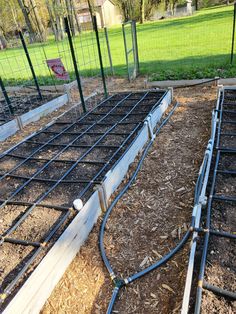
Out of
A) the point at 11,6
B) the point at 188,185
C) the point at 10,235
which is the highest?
the point at 11,6

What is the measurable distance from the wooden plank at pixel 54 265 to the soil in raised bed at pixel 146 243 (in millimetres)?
73

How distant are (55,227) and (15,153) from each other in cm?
215

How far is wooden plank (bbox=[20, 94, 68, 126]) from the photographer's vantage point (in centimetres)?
582

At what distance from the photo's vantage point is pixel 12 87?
836cm

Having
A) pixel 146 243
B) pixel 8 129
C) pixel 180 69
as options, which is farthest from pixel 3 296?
pixel 180 69

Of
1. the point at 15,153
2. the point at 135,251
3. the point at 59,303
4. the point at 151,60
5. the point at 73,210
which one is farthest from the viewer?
the point at 151,60

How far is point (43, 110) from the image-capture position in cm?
626

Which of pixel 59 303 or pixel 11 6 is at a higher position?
pixel 11 6

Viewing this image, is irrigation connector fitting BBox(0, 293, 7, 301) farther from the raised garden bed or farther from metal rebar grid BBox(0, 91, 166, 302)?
the raised garden bed

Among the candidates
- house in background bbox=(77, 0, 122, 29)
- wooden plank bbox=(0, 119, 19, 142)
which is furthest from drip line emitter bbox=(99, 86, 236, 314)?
house in background bbox=(77, 0, 122, 29)

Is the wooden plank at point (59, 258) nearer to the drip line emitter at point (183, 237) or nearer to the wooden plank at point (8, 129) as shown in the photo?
the drip line emitter at point (183, 237)

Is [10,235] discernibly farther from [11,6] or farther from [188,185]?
[11,6]

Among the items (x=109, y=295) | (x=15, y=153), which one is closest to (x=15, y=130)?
(x=15, y=153)

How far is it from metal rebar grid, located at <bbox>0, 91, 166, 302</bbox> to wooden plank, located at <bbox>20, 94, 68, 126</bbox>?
0.90 m
